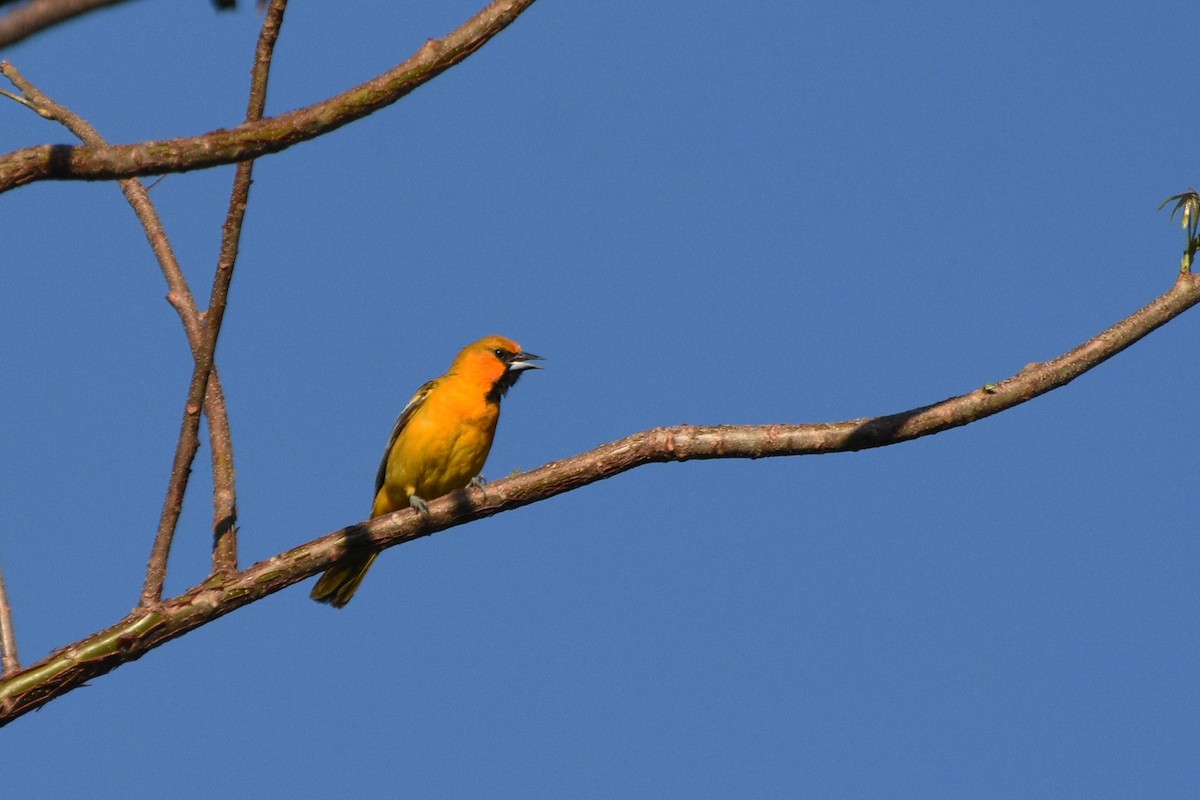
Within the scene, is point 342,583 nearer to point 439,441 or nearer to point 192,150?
point 439,441

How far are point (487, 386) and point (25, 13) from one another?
5938 mm

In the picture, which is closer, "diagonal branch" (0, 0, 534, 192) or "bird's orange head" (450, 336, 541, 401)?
"diagonal branch" (0, 0, 534, 192)

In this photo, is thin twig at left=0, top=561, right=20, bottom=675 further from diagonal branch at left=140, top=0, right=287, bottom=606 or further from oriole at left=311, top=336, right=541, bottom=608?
oriole at left=311, top=336, right=541, bottom=608

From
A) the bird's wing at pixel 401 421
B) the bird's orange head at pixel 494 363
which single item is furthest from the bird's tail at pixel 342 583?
the bird's orange head at pixel 494 363

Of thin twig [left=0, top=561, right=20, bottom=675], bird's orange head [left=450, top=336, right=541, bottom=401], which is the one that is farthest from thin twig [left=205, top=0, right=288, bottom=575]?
bird's orange head [left=450, top=336, right=541, bottom=401]

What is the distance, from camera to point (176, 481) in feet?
16.3

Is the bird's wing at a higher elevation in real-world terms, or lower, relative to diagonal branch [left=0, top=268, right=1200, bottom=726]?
higher

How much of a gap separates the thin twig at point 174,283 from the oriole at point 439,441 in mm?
1739

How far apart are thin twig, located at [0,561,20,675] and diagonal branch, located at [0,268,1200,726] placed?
0.11 meters

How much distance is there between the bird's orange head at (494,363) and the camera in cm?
800

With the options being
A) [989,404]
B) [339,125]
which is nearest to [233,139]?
[339,125]

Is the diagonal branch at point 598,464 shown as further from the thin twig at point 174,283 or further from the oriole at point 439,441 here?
the oriole at point 439,441

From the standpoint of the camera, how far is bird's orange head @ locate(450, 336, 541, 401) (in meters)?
8.00

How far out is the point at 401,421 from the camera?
8070 millimetres
